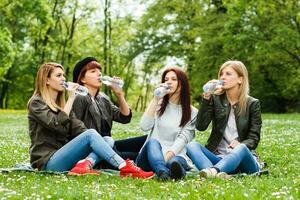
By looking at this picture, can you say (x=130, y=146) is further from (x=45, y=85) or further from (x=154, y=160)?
(x=45, y=85)

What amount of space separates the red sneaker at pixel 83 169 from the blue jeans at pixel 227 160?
1.61 m

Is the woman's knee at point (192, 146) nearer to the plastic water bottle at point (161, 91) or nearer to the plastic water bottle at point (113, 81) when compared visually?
the plastic water bottle at point (161, 91)

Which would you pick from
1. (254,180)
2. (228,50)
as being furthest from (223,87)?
(228,50)

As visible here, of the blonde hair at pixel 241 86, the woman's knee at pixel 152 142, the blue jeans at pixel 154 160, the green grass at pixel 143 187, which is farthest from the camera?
the blonde hair at pixel 241 86

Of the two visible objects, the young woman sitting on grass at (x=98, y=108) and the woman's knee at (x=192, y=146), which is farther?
the young woman sitting on grass at (x=98, y=108)

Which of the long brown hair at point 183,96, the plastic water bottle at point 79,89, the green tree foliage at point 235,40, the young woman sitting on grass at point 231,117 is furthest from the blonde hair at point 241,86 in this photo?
the green tree foliage at point 235,40

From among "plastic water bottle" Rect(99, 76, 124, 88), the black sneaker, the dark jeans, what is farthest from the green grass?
"plastic water bottle" Rect(99, 76, 124, 88)

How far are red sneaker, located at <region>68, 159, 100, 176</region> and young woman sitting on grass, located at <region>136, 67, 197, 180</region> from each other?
86 centimetres

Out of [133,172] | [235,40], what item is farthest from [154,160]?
[235,40]

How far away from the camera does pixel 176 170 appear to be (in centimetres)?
770

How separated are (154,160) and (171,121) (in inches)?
42.0

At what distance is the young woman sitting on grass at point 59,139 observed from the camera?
26.9ft

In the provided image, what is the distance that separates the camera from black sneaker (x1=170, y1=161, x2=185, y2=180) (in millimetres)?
7684

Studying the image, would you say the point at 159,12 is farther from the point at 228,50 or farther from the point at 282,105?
the point at 282,105
